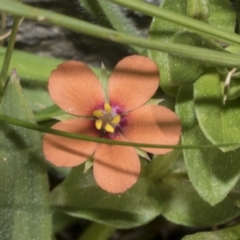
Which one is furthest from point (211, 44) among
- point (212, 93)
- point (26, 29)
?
point (26, 29)

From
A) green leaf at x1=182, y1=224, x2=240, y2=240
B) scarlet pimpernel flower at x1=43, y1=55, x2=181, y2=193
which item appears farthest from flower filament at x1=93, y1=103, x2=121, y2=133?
green leaf at x1=182, y1=224, x2=240, y2=240

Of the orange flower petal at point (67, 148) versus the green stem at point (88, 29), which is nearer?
the green stem at point (88, 29)

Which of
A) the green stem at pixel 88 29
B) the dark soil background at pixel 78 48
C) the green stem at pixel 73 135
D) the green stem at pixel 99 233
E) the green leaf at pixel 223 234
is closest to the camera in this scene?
the green stem at pixel 88 29

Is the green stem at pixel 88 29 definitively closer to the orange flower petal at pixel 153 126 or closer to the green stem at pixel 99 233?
the orange flower petal at pixel 153 126

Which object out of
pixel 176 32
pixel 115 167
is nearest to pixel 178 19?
pixel 176 32

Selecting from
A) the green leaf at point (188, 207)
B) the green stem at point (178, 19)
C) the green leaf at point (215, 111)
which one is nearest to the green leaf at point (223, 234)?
the green leaf at point (188, 207)

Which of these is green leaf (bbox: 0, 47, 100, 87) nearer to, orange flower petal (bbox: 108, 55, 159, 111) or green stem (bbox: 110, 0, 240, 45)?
orange flower petal (bbox: 108, 55, 159, 111)
